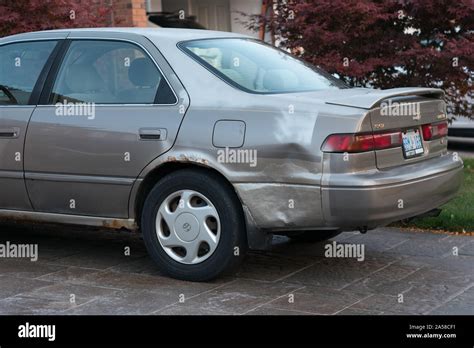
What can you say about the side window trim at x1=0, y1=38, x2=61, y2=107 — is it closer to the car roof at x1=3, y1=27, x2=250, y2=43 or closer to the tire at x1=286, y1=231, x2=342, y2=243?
the car roof at x1=3, y1=27, x2=250, y2=43

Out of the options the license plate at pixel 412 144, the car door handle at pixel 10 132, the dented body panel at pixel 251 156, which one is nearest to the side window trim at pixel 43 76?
the dented body panel at pixel 251 156

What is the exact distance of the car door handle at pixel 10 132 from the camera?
6117 mm

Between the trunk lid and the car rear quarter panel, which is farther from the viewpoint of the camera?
the trunk lid

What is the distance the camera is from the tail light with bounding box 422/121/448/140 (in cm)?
578

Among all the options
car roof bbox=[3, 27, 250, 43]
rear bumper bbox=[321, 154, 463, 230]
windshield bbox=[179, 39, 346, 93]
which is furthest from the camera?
car roof bbox=[3, 27, 250, 43]

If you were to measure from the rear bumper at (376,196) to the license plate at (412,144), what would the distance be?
0.09 meters

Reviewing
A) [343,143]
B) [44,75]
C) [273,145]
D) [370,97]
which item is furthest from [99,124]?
[370,97]

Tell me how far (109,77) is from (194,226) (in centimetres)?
128

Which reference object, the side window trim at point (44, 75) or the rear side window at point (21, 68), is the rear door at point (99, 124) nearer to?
the side window trim at point (44, 75)

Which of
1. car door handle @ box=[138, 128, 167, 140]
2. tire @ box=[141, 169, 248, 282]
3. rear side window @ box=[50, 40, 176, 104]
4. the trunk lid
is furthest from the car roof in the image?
the trunk lid

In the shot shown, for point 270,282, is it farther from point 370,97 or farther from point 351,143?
point 370,97

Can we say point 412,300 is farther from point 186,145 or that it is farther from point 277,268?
point 186,145

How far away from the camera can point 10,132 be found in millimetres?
6148
